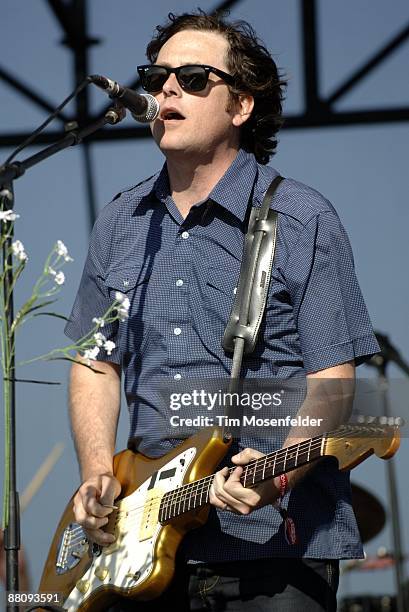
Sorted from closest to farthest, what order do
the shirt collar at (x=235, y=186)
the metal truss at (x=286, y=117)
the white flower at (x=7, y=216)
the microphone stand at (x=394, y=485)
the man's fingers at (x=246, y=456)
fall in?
the white flower at (x=7, y=216)
the man's fingers at (x=246, y=456)
the shirt collar at (x=235, y=186)
the microphone stand at (x=394, y=485)
the metal truss at (x=286, y=117)

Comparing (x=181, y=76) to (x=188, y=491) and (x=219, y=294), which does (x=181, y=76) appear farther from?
(x=188, y=491)

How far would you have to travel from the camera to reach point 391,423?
8.70 ft

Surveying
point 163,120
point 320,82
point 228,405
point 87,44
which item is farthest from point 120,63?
point 228,405

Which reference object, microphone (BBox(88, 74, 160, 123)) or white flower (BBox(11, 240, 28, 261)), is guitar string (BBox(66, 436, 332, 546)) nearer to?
white flower (BBox(11, 240, 28, 261))

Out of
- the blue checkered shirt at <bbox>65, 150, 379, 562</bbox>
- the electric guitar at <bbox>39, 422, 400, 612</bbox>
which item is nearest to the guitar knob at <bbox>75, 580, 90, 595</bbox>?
the electric guitar at <bbox>39, 422, 400, 612</bbox>

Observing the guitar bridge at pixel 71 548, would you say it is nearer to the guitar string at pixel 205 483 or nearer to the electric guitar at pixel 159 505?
the electric guitar at pixel 159 505

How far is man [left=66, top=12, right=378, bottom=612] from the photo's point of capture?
289 centimetres

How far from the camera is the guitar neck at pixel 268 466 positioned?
8.89 ft

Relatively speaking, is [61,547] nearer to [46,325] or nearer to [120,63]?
[46,325]

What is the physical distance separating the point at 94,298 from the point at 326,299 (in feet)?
2.22

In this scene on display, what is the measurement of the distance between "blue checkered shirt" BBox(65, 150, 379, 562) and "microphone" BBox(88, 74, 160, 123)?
0.92 feet

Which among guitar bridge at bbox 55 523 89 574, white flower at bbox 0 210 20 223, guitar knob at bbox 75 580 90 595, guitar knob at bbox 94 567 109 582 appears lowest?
guitar knob at bbox 75 580 90 595

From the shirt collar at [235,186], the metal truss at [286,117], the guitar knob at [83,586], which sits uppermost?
the metal truss at [286,117]

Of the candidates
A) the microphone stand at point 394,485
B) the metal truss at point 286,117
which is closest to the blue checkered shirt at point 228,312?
the microphone stand at point 394,485
